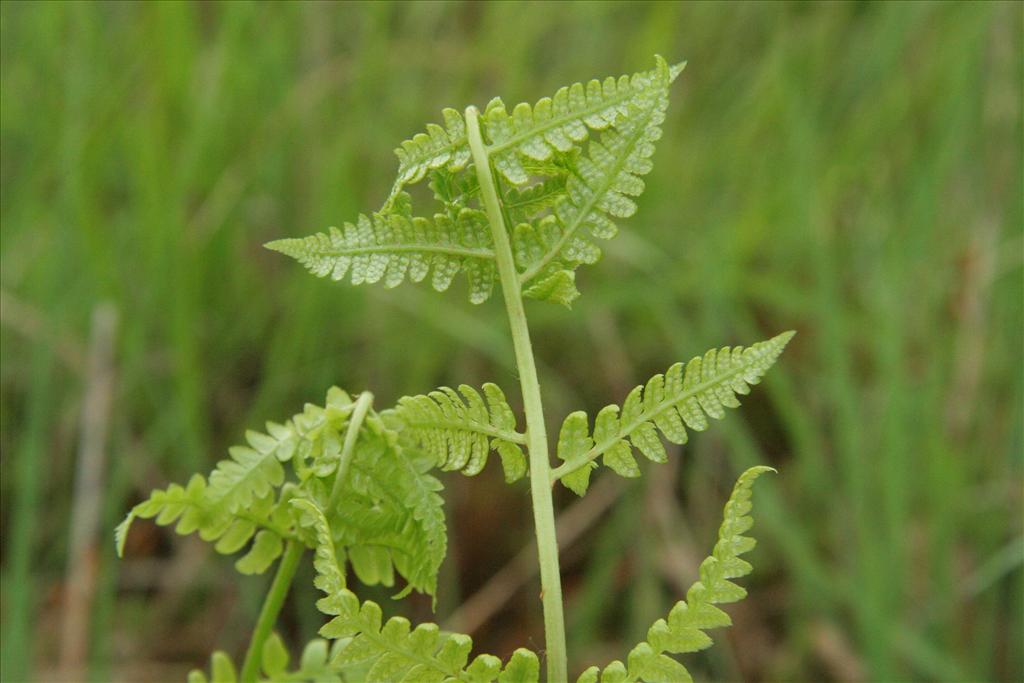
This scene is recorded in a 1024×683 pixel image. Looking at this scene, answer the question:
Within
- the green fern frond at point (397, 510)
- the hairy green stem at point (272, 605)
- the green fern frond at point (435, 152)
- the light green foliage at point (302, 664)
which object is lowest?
the light green foliage at point (302, 664)

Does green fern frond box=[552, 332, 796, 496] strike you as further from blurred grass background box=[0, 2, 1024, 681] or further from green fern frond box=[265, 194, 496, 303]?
blurred grass background box=[0, 2, 1024, 681]

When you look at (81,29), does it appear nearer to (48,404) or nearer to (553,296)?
(48,404)

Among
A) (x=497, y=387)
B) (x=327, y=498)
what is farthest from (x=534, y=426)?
(x=327, y=498)

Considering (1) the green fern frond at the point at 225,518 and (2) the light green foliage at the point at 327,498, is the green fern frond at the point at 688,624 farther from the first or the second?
(1) the green fern frond at the point at 225,518

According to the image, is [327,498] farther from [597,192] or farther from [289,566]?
[597,192]

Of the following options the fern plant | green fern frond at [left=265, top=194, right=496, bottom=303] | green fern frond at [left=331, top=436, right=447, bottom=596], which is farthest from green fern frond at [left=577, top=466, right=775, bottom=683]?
green fern frond at [left=265, top=194, right=496, bottom=303]

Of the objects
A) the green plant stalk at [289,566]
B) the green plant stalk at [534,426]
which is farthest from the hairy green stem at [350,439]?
the green plant stalk at [534,426]

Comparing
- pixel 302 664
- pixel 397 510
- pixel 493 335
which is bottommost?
pixel 302 664
